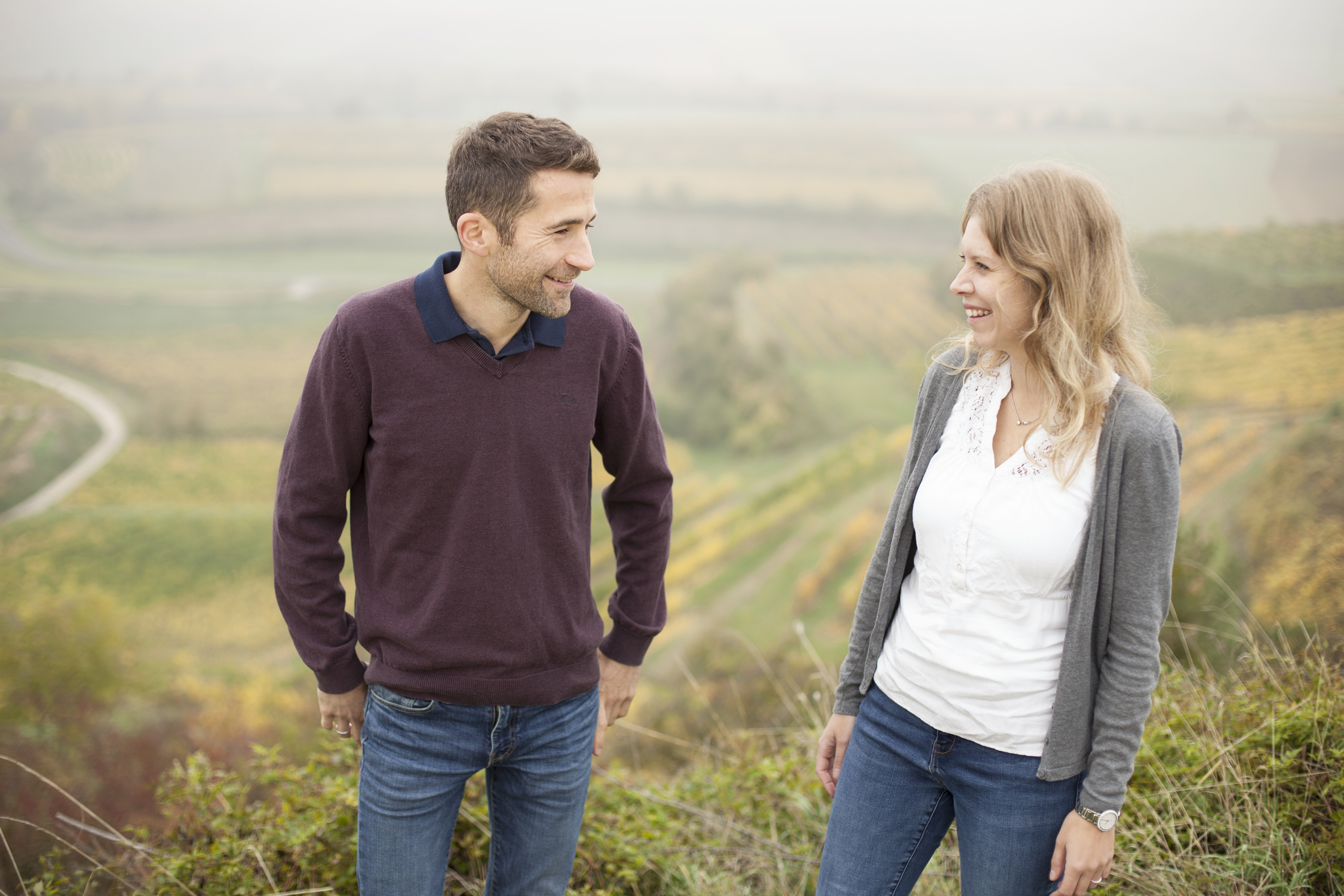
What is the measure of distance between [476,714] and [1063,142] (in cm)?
3808

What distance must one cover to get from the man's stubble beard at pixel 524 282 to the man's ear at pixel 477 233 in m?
0.02

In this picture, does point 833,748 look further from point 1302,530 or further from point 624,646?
point 1302,530

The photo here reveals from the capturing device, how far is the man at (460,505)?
54.9 inches

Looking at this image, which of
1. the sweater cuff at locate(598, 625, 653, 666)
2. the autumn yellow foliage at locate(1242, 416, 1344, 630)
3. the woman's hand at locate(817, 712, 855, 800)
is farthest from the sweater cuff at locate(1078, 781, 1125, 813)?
the autumn yellow foliage at locate(1242, 416, 1344, 630)

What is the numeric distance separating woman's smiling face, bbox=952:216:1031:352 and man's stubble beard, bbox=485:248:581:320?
629 mm

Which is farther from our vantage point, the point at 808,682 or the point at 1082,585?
the point at 808,682

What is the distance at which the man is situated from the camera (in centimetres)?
139

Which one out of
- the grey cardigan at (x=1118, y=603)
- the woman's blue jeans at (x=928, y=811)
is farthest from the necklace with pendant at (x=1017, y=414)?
the woman's blue jeans at (x=928, y=811)

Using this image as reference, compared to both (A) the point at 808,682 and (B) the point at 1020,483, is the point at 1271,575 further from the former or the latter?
(B) the point at 1020,483

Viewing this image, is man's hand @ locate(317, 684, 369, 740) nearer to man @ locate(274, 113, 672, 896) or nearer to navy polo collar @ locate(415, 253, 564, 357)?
man @ locate(274, 113, 672, 896)

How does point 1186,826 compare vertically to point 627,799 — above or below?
above

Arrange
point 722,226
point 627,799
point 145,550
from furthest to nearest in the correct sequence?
1. point 722,226
2. point 145,550
3. point 627,799

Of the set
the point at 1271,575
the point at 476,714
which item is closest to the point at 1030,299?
the point at 476,714

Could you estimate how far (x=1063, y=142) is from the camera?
33844 mm
